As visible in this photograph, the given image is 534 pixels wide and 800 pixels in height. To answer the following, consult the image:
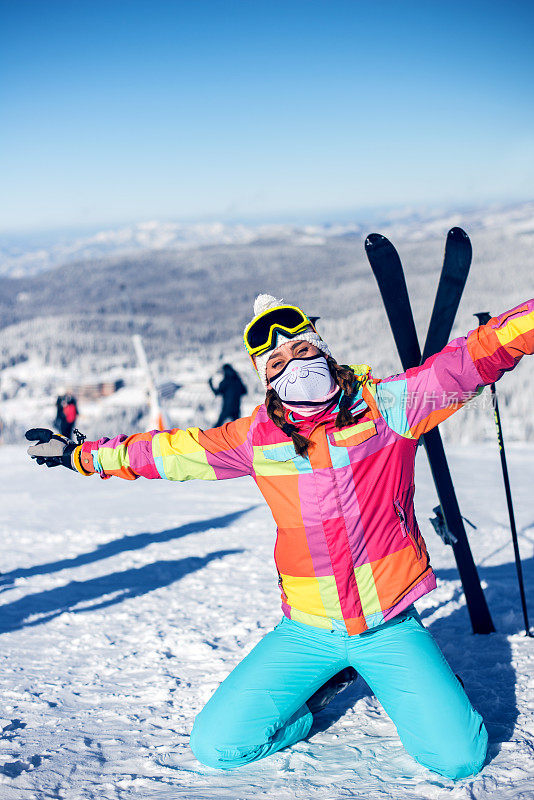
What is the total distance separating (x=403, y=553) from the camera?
2.10 meters

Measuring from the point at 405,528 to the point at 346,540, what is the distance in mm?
211

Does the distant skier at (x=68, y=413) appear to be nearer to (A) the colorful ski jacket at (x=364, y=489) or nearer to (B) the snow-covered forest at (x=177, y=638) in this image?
(B) the snow-covered forest at (x=177, y=638)

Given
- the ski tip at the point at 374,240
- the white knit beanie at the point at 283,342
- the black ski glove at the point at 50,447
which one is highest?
the ski tip at the point at 374,240

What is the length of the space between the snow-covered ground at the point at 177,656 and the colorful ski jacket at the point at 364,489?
0.50 m

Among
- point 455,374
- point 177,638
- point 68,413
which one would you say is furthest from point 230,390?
point 455,374

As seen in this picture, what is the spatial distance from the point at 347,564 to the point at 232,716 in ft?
2.06

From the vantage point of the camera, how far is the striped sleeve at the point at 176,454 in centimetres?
223

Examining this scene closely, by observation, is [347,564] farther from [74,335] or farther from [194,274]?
[194,274]

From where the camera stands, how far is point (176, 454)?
2.27 m

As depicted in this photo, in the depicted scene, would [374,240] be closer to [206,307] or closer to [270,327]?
[270,327]

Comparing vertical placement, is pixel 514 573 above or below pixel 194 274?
below

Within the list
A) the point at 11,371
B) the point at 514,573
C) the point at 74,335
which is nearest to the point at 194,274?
the point at 74,335

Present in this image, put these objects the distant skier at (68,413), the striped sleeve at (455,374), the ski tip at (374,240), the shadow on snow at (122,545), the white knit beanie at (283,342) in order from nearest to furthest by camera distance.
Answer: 1. the striped sleeve at (455,374)
2. the white knit beanie at (283,342)
3. the ski tip at (374,240)
4. the shadow on snow at (122,545)
5. the distant skier at (68,413)

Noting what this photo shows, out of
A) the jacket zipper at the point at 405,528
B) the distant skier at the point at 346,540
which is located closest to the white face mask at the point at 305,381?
the distant skier at the point at 346,540
